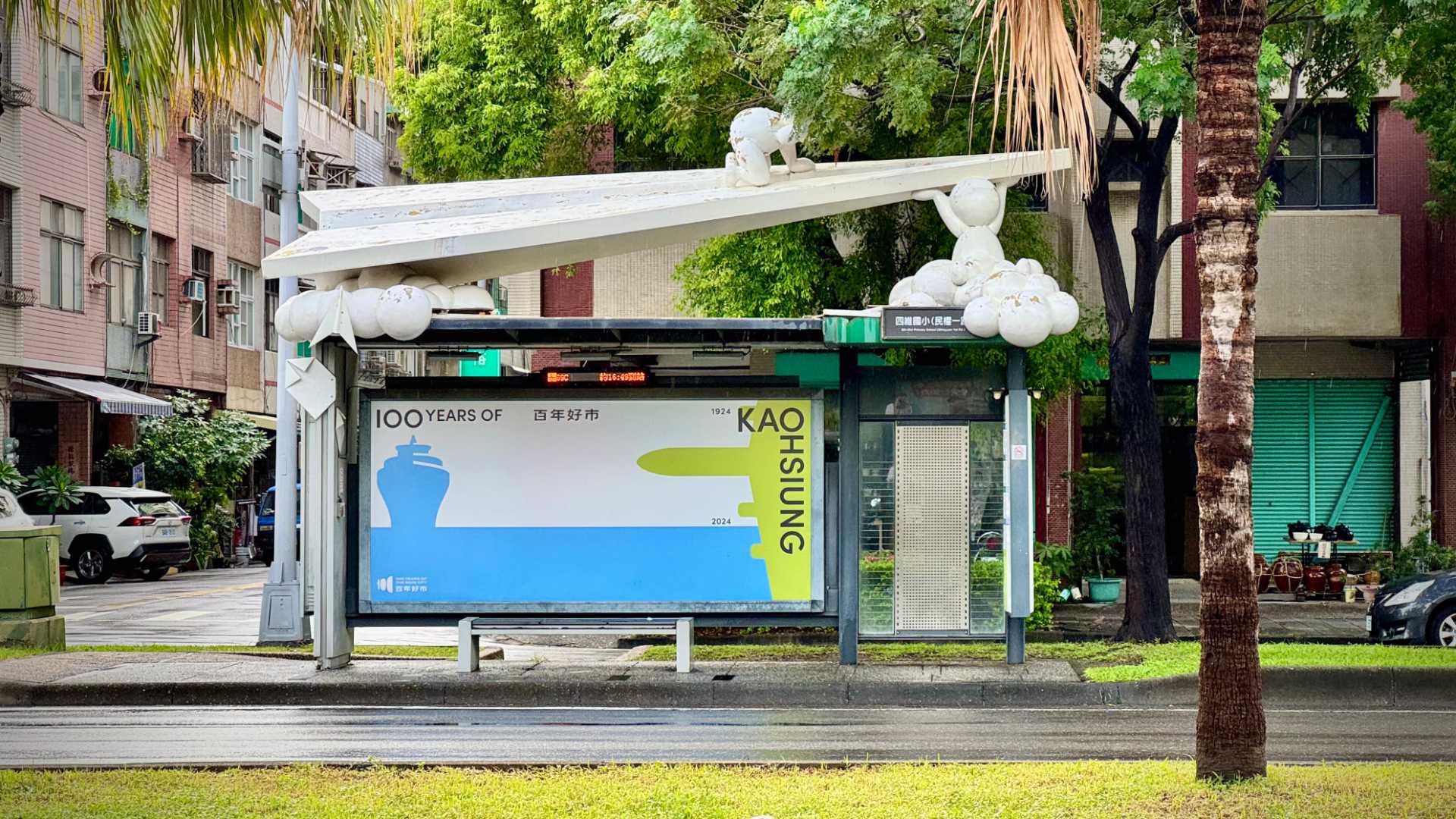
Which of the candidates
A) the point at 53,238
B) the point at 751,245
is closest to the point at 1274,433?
the point at 751,245

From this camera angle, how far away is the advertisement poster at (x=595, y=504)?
1589 centimetres

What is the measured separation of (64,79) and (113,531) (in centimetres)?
1034

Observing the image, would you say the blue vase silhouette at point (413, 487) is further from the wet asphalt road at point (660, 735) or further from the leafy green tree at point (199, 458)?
the leafy green tree at point (199, 458)

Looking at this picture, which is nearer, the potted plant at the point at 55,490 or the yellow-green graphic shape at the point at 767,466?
the yellow-green graphic shape at the point at 767,466

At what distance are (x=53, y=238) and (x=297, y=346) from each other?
2185 cm

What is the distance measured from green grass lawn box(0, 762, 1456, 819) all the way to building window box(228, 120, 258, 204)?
39.0 meters

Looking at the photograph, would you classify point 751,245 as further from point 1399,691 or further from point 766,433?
point 1399,691

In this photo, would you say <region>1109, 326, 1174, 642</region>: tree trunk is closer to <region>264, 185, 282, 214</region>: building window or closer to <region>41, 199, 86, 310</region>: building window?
<region>41, 199, 86, 310</region>: building window

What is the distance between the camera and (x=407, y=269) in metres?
15.5

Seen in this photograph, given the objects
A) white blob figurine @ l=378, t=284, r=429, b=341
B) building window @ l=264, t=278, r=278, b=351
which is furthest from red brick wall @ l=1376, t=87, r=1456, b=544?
building window @ l=264, t=278, r=278, b=351

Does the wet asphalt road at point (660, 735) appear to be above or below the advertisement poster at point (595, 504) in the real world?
below

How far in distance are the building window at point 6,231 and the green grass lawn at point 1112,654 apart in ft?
68.5

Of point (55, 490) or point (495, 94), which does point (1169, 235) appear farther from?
point (55, 490)

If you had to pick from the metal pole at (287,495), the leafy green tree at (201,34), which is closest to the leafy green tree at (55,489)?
the metal pole at (287,495)
